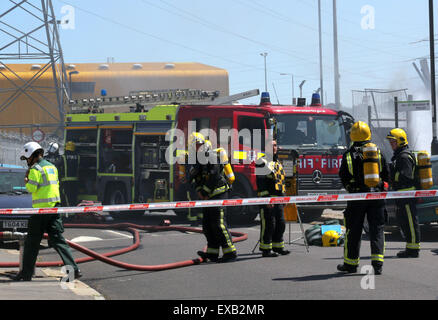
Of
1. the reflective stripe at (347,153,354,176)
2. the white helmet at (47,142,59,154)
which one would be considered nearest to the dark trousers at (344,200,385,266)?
the reflective stripe at (347,153,354,176)

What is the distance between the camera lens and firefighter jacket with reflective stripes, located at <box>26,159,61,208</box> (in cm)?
899

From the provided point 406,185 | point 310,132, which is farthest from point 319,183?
point 406,185

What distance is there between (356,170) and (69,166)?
1159 cm

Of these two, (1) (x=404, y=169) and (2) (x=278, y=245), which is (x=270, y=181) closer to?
(2) (x=278, y=245)

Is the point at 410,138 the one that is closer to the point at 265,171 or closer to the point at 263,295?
the point at 265,171

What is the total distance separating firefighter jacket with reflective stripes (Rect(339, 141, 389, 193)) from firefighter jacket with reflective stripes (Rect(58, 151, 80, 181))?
11382mm

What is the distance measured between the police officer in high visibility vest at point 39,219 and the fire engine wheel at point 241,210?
283 inches

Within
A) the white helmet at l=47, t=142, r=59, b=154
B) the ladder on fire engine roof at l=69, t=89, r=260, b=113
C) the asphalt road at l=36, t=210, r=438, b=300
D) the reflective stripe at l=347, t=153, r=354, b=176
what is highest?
the ladder on fire engine roof at l=69, t=89, r=260, b=113

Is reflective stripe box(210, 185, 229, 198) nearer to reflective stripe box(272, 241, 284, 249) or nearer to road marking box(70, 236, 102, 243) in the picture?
reflective stripe box(272, 241, 284, 249)

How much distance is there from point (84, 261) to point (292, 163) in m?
3.89

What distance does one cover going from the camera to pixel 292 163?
12.2 meters

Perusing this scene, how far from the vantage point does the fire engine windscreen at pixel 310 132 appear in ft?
52.4

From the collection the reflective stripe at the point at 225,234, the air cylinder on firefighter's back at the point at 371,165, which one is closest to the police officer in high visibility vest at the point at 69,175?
the reflective stripe at the point at 225,234
